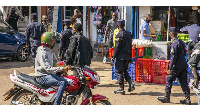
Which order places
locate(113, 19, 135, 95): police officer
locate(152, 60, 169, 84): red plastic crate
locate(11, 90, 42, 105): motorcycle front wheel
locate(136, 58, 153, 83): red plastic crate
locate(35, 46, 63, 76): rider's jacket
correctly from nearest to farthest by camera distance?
1. locate(35, 46, 63, 76): rider's jacket
2. locate(11, 90, 42, 105): motorcycle front wheel
3. locate(113, 19, 135, 95): police officer
4. locate(152, 60, 169, 84): red plastic crate
5. locate(136, 58, 153, 83): red plastic crate

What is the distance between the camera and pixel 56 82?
5824mm

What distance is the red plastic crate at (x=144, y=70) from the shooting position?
9.66 m

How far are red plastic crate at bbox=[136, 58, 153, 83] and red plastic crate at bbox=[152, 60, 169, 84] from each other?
109mm

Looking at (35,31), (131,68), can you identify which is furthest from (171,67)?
(35,31)

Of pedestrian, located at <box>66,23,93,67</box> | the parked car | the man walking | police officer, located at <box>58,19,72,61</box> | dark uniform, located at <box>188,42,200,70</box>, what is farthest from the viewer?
the man walking

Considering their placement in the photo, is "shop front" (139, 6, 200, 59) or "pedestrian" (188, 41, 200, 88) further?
"shop front" (139, 6, 200, 59)

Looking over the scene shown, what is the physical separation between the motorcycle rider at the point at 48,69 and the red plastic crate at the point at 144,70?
4.19 meters

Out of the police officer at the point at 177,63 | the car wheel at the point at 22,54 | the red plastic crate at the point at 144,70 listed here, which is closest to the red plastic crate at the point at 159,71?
the red plastic crate at the point at 144,70

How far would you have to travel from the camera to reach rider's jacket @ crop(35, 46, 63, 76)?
5.74m

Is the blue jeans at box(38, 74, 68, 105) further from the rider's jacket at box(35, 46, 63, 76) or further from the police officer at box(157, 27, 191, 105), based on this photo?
the police officer at box(157, 27, 191, 105)

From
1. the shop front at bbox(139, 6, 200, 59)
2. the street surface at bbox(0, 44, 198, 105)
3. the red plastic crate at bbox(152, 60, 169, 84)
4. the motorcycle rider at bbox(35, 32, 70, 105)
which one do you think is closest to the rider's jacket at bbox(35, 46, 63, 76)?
the motorcycle rider at bbox(35, 32, 70, 105)

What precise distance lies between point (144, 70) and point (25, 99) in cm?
437

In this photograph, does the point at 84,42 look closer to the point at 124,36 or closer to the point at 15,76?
the point at 124,36

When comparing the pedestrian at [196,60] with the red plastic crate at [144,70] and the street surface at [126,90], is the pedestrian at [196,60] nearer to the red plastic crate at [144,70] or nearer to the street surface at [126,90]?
the street surface at [126,90]
